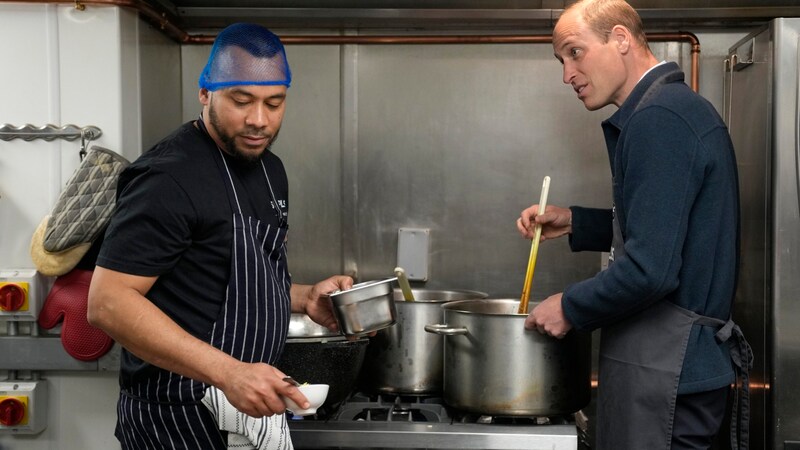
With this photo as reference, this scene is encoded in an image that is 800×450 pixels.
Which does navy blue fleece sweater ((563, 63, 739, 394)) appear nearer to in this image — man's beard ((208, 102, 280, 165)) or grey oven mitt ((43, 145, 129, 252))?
man's beard ((208, 102, 280, 165))

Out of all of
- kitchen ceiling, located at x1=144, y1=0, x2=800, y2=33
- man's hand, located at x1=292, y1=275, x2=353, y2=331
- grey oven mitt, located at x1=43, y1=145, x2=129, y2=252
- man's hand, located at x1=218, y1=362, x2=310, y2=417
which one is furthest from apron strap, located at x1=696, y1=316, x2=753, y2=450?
grey oven mitt, located at x1=43, y1=145, x2=129, y2=252

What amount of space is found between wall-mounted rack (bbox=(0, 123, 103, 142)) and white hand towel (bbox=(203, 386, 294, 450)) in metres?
0.80

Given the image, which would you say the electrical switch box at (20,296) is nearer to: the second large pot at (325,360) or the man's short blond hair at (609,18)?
the second large pot at (325,360)

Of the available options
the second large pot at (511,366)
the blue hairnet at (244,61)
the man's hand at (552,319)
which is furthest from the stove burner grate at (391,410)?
the blue hairnet at (244,61)

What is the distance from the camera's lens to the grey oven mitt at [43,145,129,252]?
5.99ft

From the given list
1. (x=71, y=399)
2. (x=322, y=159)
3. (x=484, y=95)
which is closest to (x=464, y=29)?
(x=484, y=95)

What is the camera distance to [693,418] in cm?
164

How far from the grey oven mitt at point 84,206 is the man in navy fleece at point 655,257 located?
3.10 feet

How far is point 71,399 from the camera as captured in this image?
2008 millimetres

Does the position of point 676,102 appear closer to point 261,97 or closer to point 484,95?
point 261,97

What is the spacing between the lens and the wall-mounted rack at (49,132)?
6.41 ft

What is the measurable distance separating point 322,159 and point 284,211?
Result: 2.83ft

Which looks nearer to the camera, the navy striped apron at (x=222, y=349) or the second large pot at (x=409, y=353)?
the navy striped apron at (x=222, y=349)

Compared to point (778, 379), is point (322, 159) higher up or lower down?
higher up
